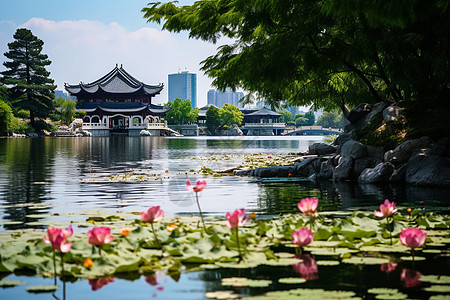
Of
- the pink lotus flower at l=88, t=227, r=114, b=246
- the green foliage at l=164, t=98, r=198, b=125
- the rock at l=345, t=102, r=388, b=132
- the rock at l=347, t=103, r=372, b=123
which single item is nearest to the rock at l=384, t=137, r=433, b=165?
the rock at l=345, t=102, r=388, b=132

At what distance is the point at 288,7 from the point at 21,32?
60.4m

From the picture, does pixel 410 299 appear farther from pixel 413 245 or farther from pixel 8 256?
pixel 8 256

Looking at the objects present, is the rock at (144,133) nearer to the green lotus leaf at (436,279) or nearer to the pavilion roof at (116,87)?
the pavilion roof at (116,87)

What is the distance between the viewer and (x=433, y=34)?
8820 millimetres

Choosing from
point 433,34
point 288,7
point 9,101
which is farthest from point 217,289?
point 9,101

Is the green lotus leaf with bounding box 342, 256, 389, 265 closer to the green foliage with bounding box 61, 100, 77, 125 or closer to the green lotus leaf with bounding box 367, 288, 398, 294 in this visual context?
the green lotus leaf with bounding box 367, 288, 398, 294

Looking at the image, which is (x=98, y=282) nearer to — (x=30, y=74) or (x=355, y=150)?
(x=355, y=150)

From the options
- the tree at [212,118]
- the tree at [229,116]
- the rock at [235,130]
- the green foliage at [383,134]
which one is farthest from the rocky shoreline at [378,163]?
the rock at [235,130]

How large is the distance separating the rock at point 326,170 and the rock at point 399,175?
6.79 ft

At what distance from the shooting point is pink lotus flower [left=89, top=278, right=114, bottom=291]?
127 inches

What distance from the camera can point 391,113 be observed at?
43.8 feet

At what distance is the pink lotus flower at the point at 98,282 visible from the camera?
127 inches

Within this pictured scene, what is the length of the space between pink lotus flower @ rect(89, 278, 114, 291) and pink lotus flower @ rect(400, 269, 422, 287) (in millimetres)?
1959

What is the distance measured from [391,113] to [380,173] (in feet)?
7.75
